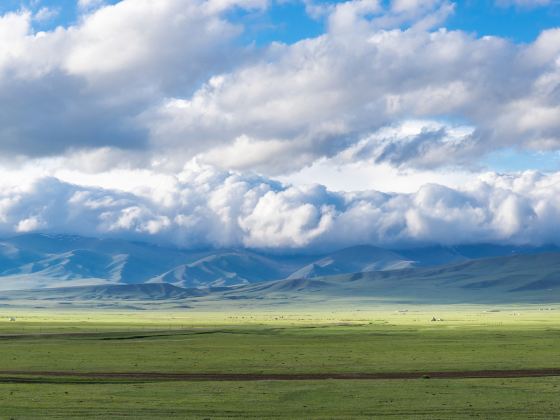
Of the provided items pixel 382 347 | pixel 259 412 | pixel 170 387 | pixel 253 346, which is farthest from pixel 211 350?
pixel 259 412

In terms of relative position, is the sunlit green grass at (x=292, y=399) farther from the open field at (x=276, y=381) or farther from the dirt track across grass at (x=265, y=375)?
the dirt track across grass at (x=265, y=375)

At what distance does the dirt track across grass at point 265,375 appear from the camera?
6556 centimetres

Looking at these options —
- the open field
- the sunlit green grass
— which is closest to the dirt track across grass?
the open field

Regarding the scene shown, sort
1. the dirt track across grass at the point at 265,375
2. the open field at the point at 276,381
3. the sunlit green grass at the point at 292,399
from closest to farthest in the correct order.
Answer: the sunlit green grass at the point at 292,399, the open field at the point at 276,381, the dirt track across grass at the point at 265,375

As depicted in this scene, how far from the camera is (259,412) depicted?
1875 inches

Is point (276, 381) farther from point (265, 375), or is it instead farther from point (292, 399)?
point (292, 399)

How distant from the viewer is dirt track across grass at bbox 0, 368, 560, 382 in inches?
2581

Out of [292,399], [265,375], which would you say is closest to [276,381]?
[265,375]

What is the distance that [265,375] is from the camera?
68.5m

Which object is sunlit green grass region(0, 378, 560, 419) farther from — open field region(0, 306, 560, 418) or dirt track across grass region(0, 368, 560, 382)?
dirt track across grass region(0, 368, 560, 382)

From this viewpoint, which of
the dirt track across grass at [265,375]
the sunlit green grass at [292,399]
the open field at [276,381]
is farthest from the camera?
the dirt track across grass at [265,375]

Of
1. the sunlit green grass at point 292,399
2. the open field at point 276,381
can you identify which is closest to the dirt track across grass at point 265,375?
the open field at point 276,381

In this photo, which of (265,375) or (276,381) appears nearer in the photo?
(276,381)

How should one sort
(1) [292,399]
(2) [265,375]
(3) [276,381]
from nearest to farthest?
1. (1) [292,399]
2. (3) [276,381]
3. (2) [265,375]
